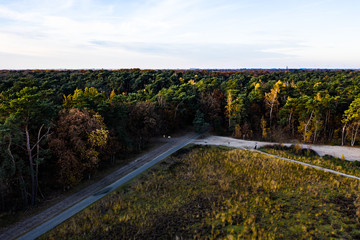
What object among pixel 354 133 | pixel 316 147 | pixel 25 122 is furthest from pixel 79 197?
pixel 354 133

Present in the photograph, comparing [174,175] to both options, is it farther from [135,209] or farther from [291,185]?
[291,185]

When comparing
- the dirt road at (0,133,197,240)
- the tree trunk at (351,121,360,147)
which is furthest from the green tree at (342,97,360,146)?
the dirt road at (0,133,197,240)

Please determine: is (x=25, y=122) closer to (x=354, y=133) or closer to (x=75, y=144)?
(x=75, y=144)

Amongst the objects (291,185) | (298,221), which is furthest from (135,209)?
(291,185)

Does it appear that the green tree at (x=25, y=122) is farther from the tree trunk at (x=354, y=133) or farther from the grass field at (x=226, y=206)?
the tree trunk at (x=354, y=133)

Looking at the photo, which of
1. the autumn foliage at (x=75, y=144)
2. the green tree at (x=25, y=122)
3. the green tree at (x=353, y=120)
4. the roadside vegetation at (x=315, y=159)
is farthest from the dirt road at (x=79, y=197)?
the green tree at (x=353, y=120)
